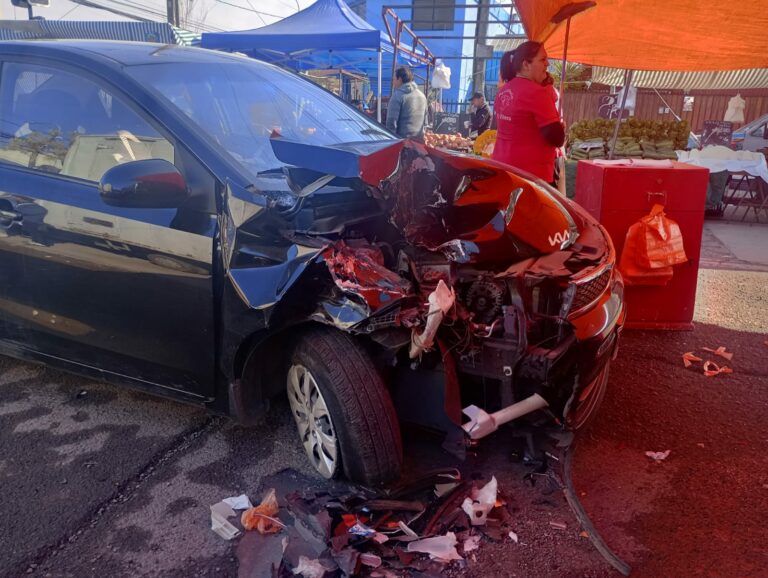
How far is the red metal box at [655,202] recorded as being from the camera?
4398 millimetres

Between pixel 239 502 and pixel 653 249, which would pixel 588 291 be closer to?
pixel 239 502

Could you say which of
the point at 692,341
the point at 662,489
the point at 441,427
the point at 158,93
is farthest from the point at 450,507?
the point at 692,341

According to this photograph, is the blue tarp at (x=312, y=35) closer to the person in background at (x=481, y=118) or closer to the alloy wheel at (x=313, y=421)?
the person in background at (x=481, y=118)

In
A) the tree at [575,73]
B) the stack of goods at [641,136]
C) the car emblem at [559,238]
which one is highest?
the tree at [575,73]

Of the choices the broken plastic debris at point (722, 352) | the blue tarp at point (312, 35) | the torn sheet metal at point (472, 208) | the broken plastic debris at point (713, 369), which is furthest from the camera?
the blue tarp at point (312, 35)

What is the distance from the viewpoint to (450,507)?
254 cm

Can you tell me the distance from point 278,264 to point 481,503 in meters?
1.28

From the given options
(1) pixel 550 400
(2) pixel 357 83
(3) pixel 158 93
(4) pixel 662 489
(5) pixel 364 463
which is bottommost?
(4) pixel 662 489

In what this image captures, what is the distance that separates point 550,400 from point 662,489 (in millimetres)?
750

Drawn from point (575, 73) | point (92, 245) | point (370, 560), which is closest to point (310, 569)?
point (370, 560)

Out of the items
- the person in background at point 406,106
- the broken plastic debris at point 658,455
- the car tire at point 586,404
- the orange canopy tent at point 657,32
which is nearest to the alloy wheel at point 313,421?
the car tire at point 586,404

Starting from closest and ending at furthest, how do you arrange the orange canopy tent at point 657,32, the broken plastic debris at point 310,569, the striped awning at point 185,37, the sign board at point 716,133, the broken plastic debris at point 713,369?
1. the broken plastic debris at point 310,569
2. the broken plastic debris at point 713,369
3. the orange canopy tent at point 657,32
4. the striped awning at point 185,37
5. the sign board at point 716,133

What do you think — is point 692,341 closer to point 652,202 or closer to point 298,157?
point 652,202

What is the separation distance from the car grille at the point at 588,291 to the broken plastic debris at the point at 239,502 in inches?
62.7
